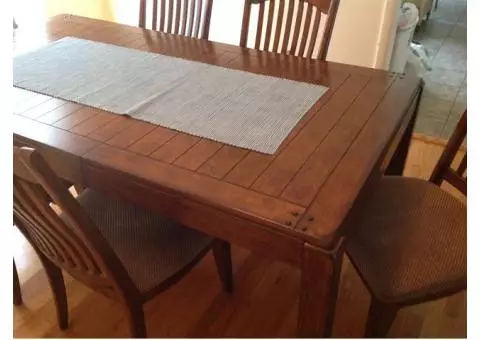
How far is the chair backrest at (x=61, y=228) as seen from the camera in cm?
81

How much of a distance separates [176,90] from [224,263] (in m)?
0.60

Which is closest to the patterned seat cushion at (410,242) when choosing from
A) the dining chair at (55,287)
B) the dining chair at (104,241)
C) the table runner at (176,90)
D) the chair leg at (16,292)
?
the table runner at (176,90)

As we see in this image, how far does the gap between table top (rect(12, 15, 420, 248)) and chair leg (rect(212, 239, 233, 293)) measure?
0.46 meters

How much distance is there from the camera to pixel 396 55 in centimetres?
264

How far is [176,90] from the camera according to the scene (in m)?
1.33

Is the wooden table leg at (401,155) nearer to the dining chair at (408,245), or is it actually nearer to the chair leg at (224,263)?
the dining chair at (408,245)

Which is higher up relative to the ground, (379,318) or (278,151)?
(278,151)

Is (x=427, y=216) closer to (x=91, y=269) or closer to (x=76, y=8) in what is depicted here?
(x=91, y=269)

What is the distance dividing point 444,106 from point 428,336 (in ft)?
5.68

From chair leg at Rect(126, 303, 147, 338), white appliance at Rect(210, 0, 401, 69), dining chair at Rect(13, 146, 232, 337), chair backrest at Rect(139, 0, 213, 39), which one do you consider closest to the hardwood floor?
dining chair at Rect(13, 146, 232, 337)

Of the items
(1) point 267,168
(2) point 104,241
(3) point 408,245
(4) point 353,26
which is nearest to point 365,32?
(4) point 353,26

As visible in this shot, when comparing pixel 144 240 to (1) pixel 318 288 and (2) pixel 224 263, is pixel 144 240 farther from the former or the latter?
(1) pixel 318 288

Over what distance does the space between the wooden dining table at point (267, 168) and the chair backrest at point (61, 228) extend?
132mm

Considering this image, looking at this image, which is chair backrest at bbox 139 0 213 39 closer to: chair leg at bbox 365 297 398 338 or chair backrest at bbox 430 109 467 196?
chair backrest at bbox 430 109 467 196
